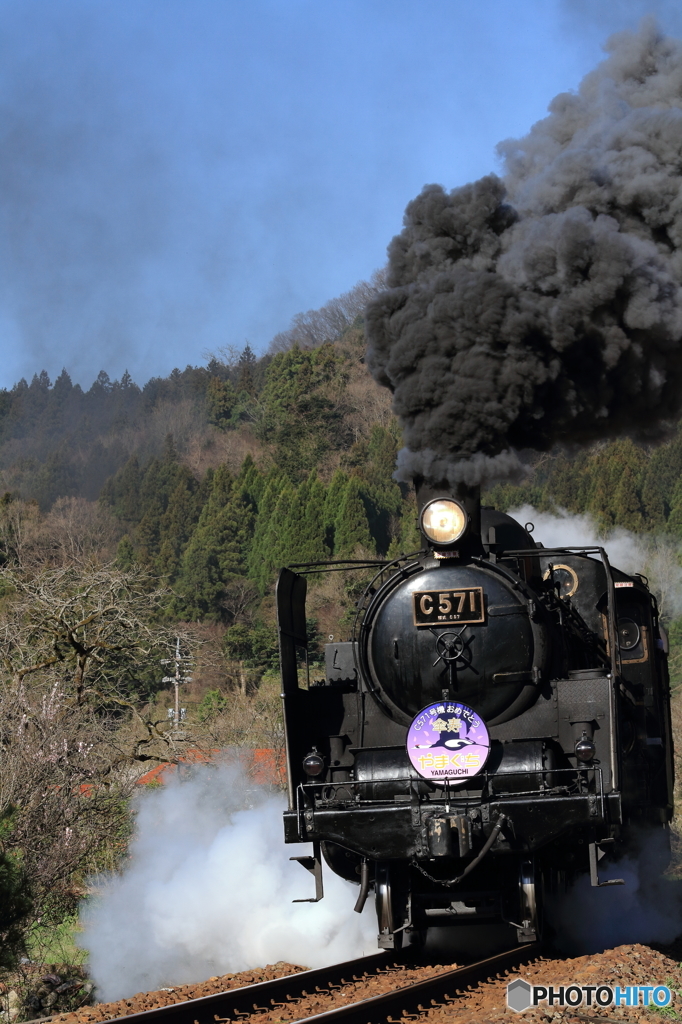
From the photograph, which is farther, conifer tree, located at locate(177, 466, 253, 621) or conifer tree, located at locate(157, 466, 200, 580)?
conifer tree, located at locate(157, 466, 200, 580)

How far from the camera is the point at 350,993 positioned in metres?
7.29

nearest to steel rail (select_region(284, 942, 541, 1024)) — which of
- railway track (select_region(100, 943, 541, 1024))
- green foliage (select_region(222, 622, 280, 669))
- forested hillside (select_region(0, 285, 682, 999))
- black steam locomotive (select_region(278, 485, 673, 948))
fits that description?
railway track (select_region(100, 943, 541, 1024))

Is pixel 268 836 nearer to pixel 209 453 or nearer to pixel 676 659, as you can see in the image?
pixel 676 659

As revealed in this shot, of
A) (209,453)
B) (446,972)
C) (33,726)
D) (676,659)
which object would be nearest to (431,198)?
(446,972)

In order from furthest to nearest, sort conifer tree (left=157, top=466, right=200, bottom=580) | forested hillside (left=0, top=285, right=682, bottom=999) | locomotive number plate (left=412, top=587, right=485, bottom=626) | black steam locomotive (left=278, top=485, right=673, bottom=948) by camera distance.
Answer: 1. conifer tree (left=157, top=466, right=200, bottom=580)
2. forested hillside (left=0, top=285, right=682, bottom=999)
3. locomotive number plate (left=412, top=587, right=485, bottom=626)
4. black steam locomotive (left=278, top=485, right=673, bottom=948)

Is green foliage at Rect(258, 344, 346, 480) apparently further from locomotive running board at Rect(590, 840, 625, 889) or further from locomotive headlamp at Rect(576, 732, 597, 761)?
locomotive running board at Rect(590, 840, 625, 889)

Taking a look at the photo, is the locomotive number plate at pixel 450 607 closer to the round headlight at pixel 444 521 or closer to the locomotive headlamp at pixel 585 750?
the round headlight at pixel 444 521

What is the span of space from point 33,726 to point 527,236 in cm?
789

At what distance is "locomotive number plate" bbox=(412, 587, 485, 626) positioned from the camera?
7.89m

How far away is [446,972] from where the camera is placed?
24.9 feet

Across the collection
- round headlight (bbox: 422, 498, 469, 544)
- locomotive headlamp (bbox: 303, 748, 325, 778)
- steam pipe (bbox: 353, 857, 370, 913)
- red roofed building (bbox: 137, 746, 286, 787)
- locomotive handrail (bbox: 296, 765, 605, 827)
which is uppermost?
round headlight (bbox: 422, 498, 469, 544)

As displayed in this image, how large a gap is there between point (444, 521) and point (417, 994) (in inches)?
132

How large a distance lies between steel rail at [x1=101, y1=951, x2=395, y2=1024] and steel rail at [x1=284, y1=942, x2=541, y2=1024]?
0.55m

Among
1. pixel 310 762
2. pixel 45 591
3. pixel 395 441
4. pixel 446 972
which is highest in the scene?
pixel 395 441
